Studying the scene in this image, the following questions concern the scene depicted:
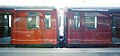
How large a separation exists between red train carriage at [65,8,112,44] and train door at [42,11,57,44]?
612 millimetres

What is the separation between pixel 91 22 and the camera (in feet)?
22.8

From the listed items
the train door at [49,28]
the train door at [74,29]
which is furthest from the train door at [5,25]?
the train door at [74,29]

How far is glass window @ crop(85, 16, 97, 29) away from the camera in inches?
273

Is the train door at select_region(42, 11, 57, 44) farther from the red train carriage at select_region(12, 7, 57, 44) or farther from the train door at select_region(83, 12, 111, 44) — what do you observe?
the train door at select_region(83, 12, 111, 44)

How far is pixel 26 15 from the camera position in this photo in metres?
6.94

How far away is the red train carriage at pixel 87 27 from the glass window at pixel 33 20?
1.51 metres

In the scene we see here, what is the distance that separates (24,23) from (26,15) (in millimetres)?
412

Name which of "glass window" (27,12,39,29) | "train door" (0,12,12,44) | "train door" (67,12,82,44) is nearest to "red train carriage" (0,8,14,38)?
"train door" (0,12,12,44)

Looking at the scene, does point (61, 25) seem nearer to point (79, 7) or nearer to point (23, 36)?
point (79, 7)

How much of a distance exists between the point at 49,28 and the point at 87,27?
1912mm

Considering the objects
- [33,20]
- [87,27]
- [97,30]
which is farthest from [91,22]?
[33,20]

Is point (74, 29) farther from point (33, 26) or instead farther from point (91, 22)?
point (33, 26)

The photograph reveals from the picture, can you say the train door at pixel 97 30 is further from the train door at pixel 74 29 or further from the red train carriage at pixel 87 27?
the train door at pixel 74 29
